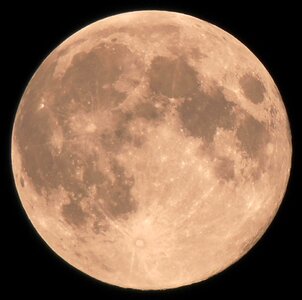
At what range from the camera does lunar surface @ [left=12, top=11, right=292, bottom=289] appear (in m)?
5.83

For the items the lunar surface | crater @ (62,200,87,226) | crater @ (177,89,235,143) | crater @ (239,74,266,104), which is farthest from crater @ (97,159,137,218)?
crater @ (239,74,266,104)

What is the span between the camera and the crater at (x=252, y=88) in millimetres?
6301

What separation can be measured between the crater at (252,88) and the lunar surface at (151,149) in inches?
0.5

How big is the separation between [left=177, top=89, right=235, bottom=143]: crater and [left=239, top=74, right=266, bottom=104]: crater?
33 centimetres

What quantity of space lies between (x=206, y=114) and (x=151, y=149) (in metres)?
0.64

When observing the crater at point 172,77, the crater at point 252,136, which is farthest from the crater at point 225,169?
the crater at point 172,77

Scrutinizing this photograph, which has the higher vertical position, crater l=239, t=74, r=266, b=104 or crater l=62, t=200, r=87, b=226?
crater l=239, t=74, r=266, b=104

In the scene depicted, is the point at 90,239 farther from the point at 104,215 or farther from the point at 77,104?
the point at 77,104

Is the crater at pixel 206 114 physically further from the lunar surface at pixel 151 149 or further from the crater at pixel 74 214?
the crater at pixel 74 214

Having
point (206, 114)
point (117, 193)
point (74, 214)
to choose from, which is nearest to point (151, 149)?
point (117, 193)

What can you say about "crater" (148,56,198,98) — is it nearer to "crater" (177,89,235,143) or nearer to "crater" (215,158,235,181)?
"crater" (177,89,235,143)

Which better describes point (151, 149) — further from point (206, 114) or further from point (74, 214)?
point (74, 214)

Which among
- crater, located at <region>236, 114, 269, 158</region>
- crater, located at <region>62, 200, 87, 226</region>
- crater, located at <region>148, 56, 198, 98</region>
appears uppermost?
crater, located at <region>148, 56, 198, 98</region>

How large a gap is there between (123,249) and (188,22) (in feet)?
8.08
